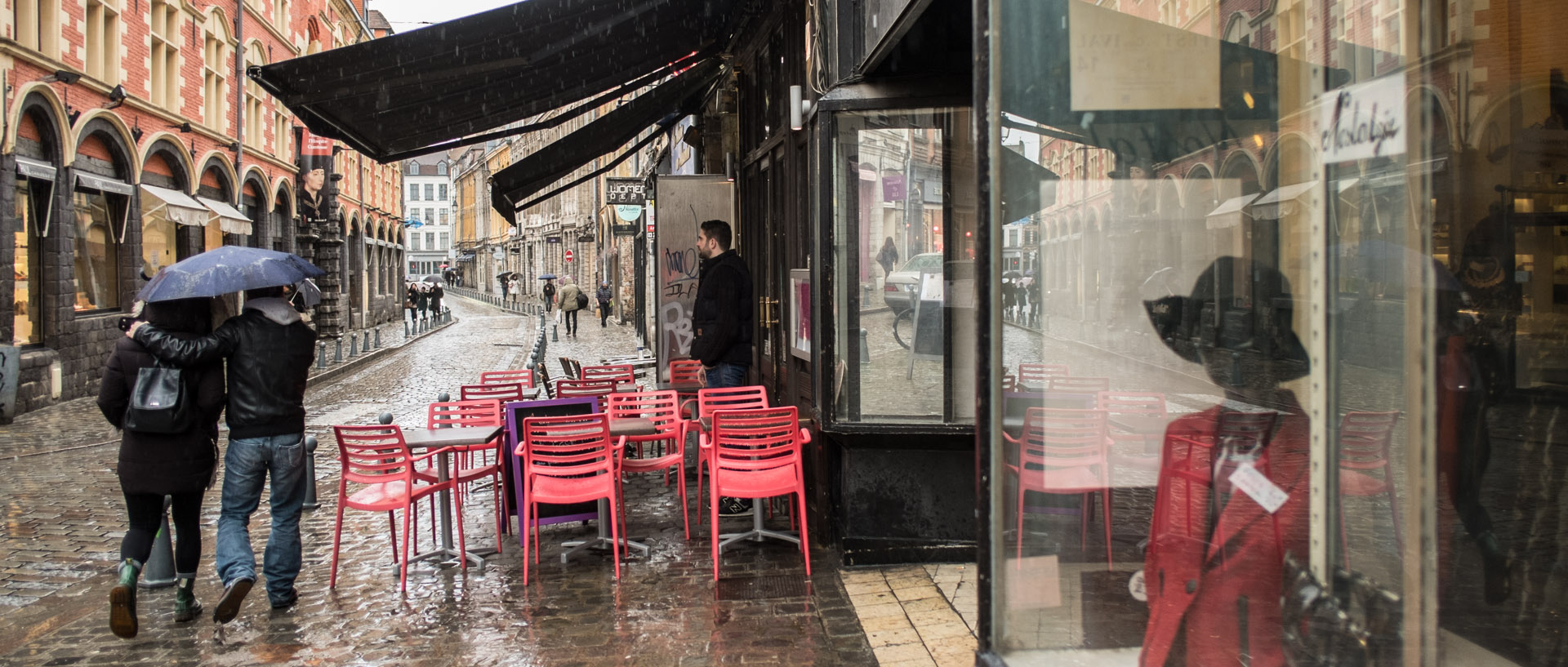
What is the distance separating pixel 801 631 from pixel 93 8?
17247mm

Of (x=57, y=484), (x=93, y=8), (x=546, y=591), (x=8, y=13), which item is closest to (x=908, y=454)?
(x=546, y=591)

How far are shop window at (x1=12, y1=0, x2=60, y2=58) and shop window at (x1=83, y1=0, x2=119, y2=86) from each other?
1.33 m

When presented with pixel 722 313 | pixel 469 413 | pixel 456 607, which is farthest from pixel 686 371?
pixel 456 607

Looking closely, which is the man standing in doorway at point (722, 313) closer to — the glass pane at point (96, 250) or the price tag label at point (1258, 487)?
the price tag label at point (1258, 487)

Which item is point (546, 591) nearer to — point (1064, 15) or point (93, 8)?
point (1064, 15)

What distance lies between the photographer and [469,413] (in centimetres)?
734

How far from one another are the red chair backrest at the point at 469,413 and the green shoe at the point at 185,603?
6.79 feet

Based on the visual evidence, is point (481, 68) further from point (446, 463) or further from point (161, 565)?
point (161, 565)

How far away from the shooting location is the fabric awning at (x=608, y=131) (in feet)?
37.0

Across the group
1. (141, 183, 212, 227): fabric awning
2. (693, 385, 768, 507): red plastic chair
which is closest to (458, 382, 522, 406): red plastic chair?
(693, 385, 768, 507): red plastic chair

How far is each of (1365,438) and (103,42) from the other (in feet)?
63.5

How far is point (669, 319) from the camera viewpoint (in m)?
11.1

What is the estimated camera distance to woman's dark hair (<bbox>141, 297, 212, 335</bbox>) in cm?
518

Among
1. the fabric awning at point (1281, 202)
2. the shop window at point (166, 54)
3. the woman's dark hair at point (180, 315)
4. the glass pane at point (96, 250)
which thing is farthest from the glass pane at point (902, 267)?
the shop window at point (166, 54)
